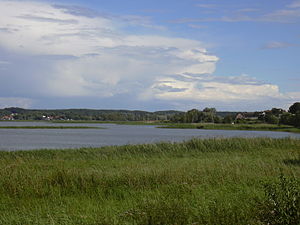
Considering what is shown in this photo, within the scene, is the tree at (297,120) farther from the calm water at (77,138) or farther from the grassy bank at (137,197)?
the grassy bank at (137,197)

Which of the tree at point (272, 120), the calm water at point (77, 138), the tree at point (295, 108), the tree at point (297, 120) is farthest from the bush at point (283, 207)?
the tree at point (295, 108)

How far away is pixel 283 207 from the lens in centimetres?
664

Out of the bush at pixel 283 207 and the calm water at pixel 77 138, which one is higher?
the bush at pixel 283 207

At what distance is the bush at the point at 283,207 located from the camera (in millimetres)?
6512

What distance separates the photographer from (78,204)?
8695 millimetres

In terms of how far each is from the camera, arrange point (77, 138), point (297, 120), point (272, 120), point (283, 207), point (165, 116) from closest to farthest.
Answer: point (283, 207), point (77, 138), point (297, 120), point (272, 120), point (165, 116)

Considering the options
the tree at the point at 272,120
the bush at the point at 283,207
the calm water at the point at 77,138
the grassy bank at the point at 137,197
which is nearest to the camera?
the bush at the point at 283,207

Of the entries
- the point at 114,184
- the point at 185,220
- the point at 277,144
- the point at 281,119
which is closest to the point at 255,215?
the point at 185,220

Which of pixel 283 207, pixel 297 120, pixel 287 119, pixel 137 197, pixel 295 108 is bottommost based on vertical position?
pixel 137 197

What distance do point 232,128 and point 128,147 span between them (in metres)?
72.6

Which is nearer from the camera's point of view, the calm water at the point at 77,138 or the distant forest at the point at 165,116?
the calm water at the point at 77,138

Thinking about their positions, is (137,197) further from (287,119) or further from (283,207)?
(287,119)

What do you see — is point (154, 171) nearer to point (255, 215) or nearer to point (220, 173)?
point (220, 173)

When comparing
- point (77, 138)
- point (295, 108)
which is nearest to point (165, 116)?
point (295, 108)
